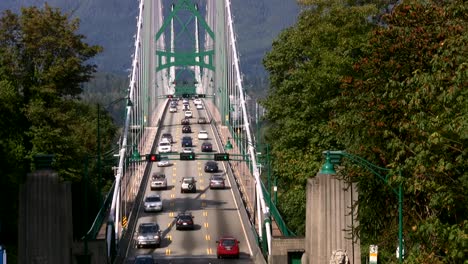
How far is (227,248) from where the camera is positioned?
60219mm

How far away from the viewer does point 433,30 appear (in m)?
34.2

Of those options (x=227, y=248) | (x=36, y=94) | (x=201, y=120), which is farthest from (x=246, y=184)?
(x=201, y=120)

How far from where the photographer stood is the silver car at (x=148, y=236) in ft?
211

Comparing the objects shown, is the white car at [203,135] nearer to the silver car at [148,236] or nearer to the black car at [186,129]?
the black car at [186,129]

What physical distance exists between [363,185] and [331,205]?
122 centimetres

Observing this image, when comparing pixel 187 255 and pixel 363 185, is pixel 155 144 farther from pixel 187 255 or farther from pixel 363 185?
pixel 363 185

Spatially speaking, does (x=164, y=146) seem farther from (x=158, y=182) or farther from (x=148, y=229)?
(x=148, y=229)

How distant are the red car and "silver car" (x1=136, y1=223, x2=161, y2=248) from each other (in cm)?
522

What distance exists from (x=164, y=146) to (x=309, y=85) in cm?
5322

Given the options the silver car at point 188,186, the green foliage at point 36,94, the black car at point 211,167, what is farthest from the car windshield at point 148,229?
the black car at point 211,167

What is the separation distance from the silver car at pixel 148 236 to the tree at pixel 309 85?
8.51 m

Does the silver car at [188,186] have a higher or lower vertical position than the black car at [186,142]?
lower

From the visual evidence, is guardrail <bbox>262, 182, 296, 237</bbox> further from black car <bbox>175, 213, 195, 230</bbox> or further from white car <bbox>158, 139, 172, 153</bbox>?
white car <bbox>158, 139, 172, 153</bbox>

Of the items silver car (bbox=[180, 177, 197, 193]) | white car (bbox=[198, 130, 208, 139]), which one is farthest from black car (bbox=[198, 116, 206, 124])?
silver car (bbox=[180, 177, 197, 193])
